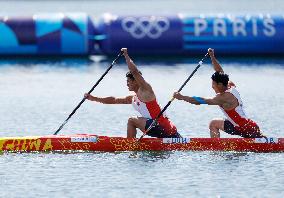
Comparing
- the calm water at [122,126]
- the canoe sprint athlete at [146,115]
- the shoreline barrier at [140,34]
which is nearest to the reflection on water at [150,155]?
the calm water at [122,126]

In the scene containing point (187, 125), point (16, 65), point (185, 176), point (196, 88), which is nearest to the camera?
point (185, 176)

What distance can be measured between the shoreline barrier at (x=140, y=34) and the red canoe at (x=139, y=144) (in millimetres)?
18783

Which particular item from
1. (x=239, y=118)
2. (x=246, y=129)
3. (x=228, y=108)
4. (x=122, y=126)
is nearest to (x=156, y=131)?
(x=228, y=108)

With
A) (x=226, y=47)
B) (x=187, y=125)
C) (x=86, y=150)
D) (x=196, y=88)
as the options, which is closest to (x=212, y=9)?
(x=226, y=47)

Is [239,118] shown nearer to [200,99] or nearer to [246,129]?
[246,129]

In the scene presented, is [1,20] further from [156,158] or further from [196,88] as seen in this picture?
[156,158]

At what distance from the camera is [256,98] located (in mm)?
32281

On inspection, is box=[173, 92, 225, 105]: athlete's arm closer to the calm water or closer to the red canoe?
the red canoe

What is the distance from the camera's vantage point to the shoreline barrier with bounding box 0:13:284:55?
136ft

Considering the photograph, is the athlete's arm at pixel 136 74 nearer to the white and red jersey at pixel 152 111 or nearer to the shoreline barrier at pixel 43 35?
the white and red jersey at pixel 152 111

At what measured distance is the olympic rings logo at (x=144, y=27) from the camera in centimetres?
4175

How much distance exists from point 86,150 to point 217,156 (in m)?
2.64

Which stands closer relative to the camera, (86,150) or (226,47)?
(86,150)

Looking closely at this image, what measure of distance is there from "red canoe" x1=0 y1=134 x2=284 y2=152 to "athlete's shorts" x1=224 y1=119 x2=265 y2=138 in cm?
25
